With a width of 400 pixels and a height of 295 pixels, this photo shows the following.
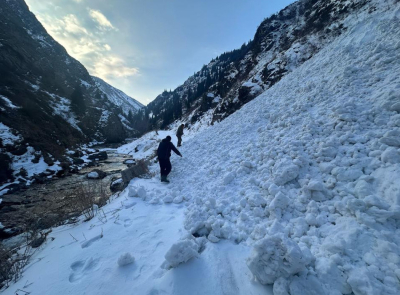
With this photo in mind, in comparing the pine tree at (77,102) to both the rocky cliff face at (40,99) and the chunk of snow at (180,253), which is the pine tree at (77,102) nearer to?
the rocky cliff face at (40,99)

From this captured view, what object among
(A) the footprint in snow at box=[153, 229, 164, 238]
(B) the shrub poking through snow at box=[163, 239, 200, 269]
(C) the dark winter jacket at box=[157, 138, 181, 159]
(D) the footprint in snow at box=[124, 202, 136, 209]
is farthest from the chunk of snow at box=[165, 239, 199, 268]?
(C) the dark winter jacket at box=[157, 138, 181, 159]

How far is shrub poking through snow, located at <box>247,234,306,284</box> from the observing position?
1.84m

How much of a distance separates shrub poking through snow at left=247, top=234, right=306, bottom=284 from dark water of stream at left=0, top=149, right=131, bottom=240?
5181mm

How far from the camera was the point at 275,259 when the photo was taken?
1.94 metres

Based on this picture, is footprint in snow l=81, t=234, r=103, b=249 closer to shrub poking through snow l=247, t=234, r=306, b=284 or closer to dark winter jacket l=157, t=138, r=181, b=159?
shrub poking through snow l=247, t=234, r=306, b=284

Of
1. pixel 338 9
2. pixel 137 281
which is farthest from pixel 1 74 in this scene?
pixel 338 9

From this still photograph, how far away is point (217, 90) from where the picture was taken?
46500mm

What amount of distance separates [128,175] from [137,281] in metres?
5.58

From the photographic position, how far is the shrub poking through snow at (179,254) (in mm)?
2369

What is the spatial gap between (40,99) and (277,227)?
1900 inches

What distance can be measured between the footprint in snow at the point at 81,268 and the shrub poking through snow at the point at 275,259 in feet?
8.10

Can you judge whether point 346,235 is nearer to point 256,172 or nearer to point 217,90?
point 256,172

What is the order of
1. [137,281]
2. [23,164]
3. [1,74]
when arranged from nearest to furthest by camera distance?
[137,281] < [23,164] < [1,74]

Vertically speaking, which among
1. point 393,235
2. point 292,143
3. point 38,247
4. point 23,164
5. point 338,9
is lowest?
point 393,235
